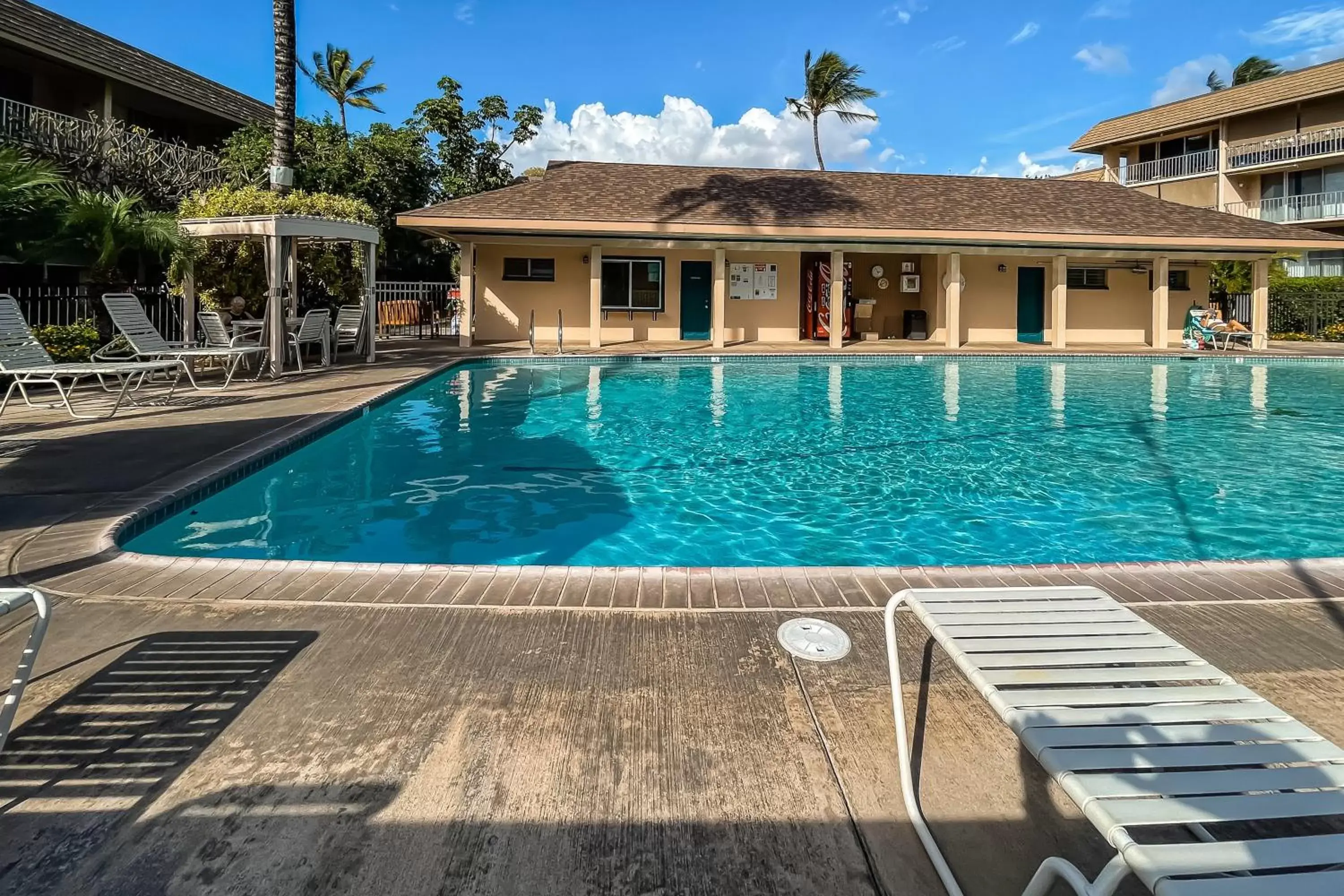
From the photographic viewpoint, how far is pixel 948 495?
6.85m

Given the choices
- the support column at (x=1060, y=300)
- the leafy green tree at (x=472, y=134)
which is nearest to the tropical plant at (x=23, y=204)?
the leafy green tree at (x=472, y=134)

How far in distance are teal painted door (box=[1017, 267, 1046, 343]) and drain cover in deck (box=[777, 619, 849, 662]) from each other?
20813 millimetres

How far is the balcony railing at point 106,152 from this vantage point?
1479 centimetres

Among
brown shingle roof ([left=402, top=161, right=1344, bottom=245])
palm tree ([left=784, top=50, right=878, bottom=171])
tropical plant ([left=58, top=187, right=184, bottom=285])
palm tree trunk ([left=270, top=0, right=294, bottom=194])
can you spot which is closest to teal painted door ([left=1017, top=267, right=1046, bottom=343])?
brown shingle roof ([left=402, top=161, right=1344, bottom=245])

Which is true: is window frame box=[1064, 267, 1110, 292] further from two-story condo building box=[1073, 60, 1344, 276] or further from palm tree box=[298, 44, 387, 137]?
palm tree box=[298, 44, 387, 137]

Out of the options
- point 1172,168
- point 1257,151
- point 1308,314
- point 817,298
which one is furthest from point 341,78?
point 1308,314

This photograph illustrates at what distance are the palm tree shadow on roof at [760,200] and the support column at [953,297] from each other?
2.49 metres

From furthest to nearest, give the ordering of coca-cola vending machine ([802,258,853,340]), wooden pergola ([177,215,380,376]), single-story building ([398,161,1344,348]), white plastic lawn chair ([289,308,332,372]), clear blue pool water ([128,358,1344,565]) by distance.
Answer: coca-cola vending machine ([802,258,853,340]) → single-story building ([398,161,1344,348]) → white plastic lawn chair ([289,308,332,372]) → wooden pergola ([177,215,380,376]) → clear blue pool water ([128,358,1344,565])

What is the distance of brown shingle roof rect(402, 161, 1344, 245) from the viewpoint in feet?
57.6

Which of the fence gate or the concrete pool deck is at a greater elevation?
the fence gate

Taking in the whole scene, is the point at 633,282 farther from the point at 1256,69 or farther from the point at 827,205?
the point at 1256,69

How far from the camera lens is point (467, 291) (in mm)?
17891

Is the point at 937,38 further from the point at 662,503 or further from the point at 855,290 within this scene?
the point at 662,503

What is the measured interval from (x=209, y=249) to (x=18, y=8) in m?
8.93
